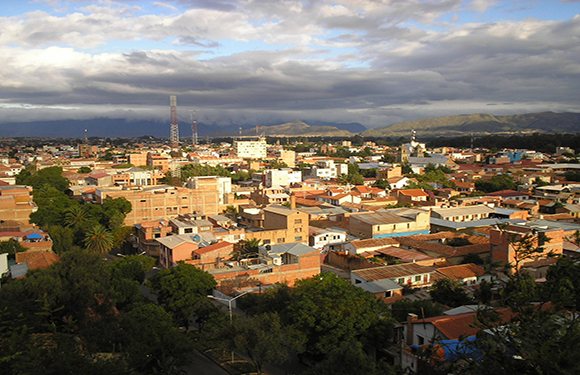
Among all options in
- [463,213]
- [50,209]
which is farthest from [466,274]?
[50,209]

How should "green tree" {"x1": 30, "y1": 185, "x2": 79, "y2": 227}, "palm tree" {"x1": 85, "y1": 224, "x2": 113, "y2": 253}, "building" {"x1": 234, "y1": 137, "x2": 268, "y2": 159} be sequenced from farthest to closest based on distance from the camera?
"building" {"x1": 234, "y1": 137, "x2": 268, "y2": 159} < "green tree" {"x1": 30, "y1": 185, "x2": 79, "y2": 227} < "palm tree" {"x1": 85, "y1": 224, "x2": 113, "y2": 253}

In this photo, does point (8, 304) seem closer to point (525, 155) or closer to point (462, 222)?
point (462, 222)

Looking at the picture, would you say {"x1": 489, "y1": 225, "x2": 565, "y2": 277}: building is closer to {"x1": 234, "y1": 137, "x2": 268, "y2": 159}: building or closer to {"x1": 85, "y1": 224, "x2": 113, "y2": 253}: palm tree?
{"x1": 85, "y1": 224, "x2": 113, "y2": 253}: palm tree

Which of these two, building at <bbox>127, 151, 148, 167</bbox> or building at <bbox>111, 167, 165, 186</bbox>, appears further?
building at <bbox>127, 151, 148, 167</bbox>

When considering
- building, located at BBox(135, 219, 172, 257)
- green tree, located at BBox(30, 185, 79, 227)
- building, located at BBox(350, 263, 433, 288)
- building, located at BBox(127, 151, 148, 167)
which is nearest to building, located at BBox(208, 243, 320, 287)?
building, located at BBox(350, 263, 433, 288)

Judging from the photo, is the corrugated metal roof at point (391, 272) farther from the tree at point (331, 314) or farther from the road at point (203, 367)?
the road at point (203, 367)

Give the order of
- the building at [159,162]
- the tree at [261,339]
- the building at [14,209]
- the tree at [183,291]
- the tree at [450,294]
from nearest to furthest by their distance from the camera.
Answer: the tree at [261,339], the tree at [183,291], the tree at [450,294], the building at [14,209], the building at [159,162]

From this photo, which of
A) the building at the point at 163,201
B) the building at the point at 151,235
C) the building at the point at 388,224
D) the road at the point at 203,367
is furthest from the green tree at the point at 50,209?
the road at the point at 203,367
